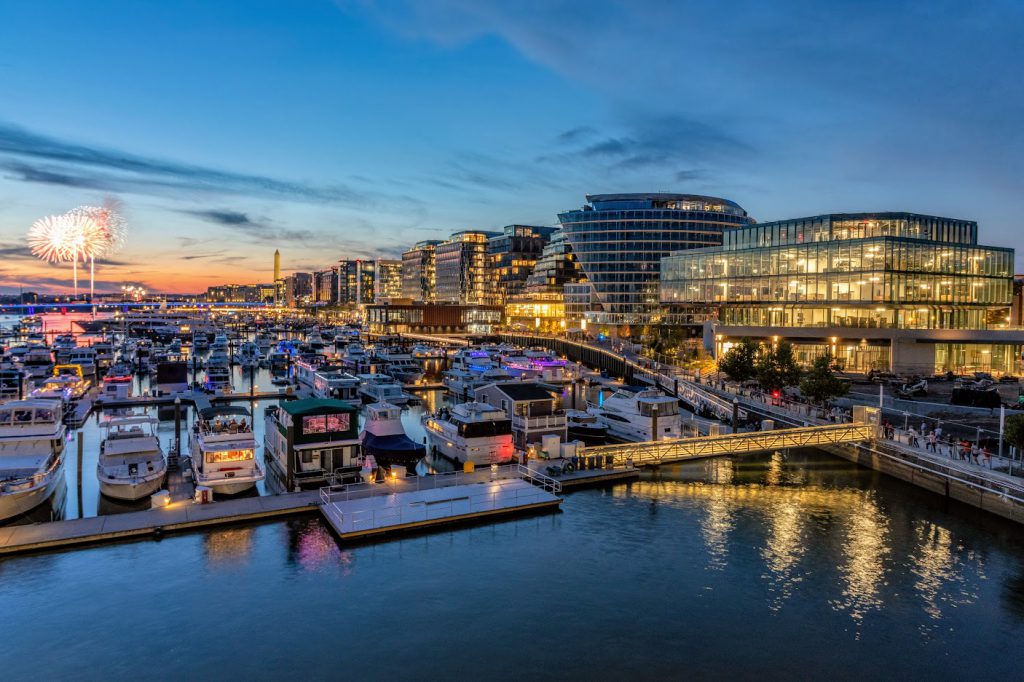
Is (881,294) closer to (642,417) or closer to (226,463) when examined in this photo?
(642,417)

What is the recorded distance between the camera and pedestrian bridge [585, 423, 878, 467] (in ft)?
153

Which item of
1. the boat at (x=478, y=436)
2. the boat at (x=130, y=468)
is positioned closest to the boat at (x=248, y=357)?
the boat at (x=130, y=468)

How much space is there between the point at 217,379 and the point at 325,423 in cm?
5726

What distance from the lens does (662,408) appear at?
53250 millimetres

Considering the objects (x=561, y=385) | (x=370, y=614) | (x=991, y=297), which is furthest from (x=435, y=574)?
(x=991, y=297)

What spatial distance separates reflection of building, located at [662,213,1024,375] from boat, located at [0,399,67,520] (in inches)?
3482

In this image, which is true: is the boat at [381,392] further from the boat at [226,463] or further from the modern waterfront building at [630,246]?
the modern waterfront building at [630,246]

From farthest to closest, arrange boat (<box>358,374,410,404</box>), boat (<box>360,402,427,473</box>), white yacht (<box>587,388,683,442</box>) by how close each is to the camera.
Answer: boat (<box>358,374,410,404</box>), white yacht (<box>587,388,683,442</box>), boat (<box>360,402,427,473</box>)

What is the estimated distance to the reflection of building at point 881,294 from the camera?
9094cm

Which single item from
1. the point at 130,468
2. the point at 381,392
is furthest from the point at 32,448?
the point at 381,392

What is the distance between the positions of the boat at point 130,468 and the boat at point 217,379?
43895 mm

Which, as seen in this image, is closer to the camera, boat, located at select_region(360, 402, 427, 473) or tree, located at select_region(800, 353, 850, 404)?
boat, located at select_region(360, 402, 427, 473)

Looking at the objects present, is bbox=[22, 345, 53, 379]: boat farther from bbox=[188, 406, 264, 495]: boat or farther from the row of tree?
the row of tree

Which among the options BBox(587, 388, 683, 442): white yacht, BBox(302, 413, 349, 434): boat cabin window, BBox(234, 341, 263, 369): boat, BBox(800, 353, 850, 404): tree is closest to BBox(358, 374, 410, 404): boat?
BBox(587, 388, 683, 442): white yacht
